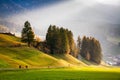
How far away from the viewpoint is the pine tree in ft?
478

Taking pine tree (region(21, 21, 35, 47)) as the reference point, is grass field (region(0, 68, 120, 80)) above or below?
below

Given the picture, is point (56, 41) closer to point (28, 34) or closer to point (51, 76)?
point (28, 34)

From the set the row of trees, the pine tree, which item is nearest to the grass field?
Answer: the pine tree

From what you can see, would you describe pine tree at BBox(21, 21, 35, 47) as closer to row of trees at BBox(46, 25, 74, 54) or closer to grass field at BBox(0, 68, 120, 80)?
row of trees at BBox(46, 25, 74, 54)

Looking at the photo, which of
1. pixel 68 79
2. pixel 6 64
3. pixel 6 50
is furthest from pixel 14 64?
pixel 68 79

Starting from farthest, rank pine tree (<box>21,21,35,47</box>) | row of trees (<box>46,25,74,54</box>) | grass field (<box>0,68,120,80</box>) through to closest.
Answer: row of trees (<box>46,25,74,54</box>) → pine tree (<box>21,21,35,47</box>) → grass field (<box>0,68,120,80</box>)

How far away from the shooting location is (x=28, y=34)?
147m

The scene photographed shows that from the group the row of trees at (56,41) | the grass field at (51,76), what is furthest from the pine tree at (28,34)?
the grass field at (51,76)

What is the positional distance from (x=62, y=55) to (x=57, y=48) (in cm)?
467

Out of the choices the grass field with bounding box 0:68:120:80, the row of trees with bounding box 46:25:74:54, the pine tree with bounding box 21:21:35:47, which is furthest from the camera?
the row of trees with bounding box 46:25:74:54

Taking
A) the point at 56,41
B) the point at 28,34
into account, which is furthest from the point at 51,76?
the point at 56,41

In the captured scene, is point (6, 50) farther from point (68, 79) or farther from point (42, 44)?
point (68, 79)

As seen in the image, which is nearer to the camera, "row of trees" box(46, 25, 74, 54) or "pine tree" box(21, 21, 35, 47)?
"pine tree" box(21, 21, 35, 47)

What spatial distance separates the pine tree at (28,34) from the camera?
478 feet
